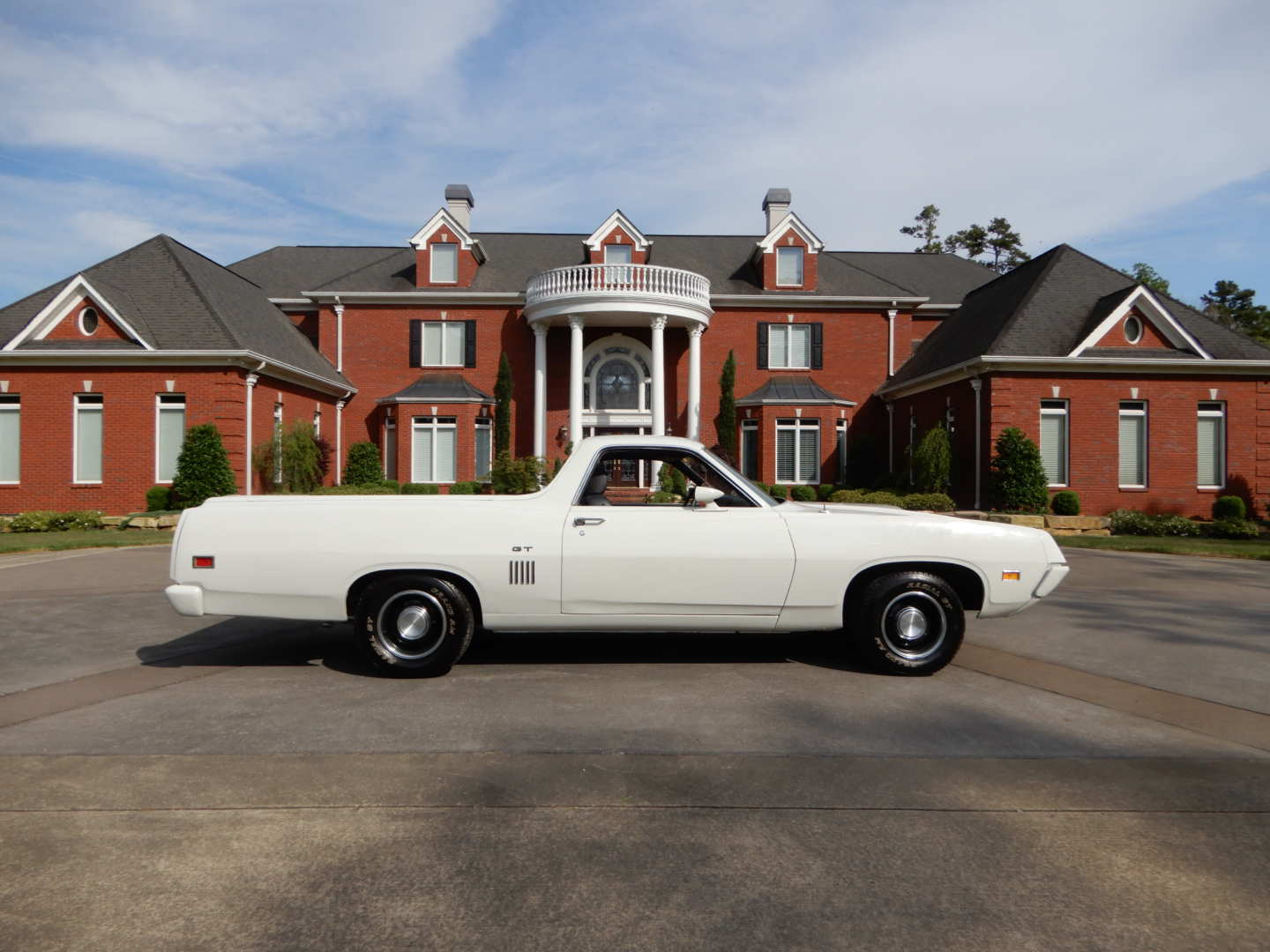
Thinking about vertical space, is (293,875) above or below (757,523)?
below

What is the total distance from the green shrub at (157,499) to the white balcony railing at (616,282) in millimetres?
11431

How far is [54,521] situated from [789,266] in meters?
22.1

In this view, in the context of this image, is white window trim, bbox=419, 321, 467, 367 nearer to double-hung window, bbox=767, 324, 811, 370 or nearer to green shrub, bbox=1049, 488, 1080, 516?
double-hung window, bbox=767, 324, 811, 370

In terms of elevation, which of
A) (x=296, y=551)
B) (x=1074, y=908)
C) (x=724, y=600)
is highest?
(x=296, y=551)

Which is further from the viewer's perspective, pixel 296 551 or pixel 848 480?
pixel 848 480

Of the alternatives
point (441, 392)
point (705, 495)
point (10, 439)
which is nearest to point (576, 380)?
point (441, 392)

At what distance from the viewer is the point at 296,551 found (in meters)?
5.44

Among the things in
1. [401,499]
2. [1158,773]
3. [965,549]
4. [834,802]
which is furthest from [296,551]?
[1158,773]

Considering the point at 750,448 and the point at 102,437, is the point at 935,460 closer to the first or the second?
the point at 750,448

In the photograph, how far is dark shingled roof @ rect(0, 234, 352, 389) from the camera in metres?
19.4

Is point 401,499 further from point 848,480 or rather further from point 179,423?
point 848,480

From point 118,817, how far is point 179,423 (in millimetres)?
19005

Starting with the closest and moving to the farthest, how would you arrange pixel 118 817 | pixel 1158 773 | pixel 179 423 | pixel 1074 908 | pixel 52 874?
pixel 1074 908 → pixel 52 874 → pixel 118 817 → pixel 1158 773 → pixel 179 423

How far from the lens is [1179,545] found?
1545cm
